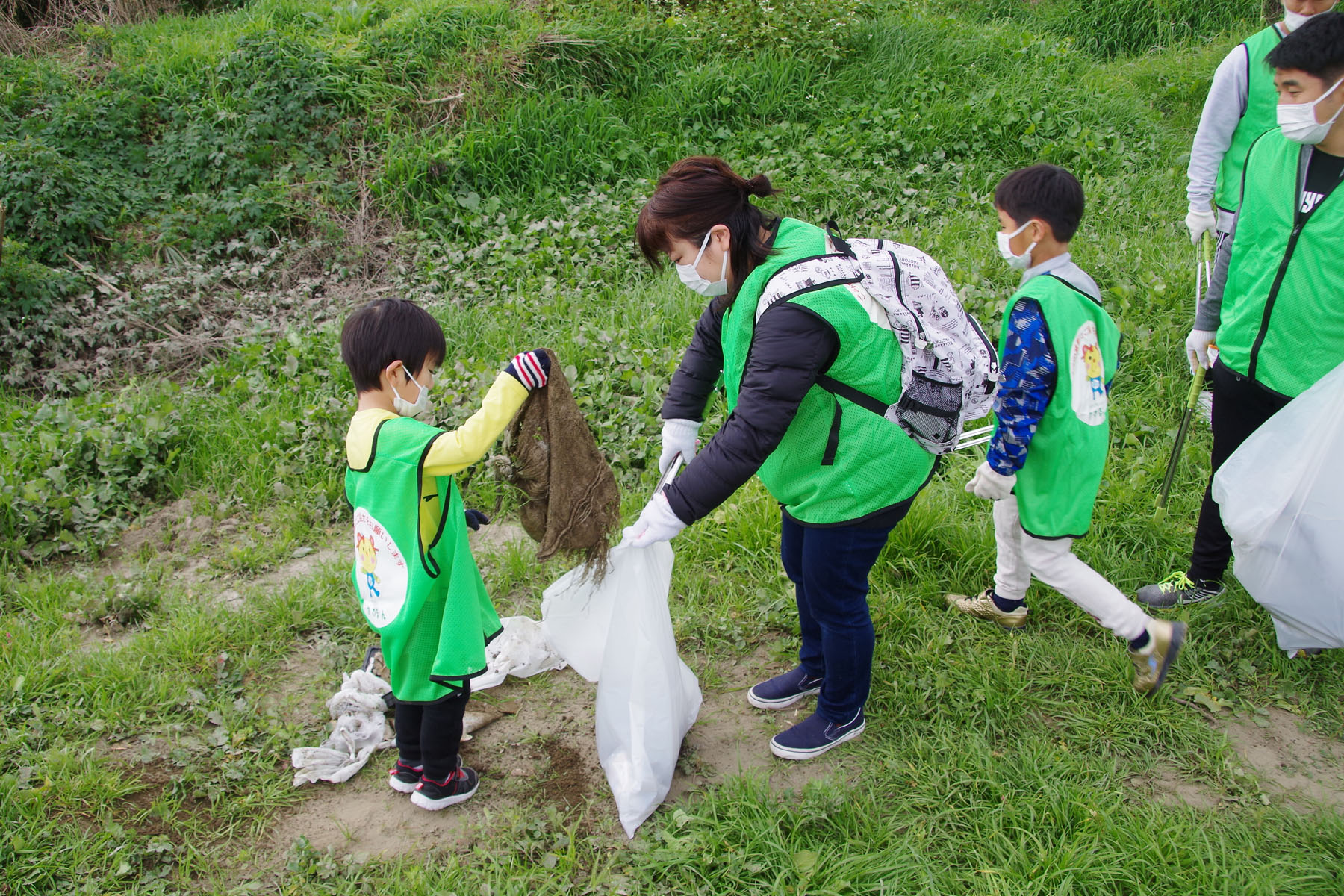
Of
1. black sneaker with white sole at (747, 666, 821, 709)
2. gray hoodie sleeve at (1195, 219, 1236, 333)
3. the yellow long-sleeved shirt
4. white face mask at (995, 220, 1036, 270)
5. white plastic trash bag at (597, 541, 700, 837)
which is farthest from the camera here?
gray hoodie sleeve at (1195, 219, 1236, 333)

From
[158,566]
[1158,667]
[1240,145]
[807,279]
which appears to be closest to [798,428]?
[807,279]

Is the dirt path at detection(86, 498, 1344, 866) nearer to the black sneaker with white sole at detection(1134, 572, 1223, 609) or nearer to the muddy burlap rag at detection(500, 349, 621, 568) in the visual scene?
the black sneaker with white sole at detection(1134, 572, 1223, 609)

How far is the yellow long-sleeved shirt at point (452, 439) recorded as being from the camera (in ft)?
7.10

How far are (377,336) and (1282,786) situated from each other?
281 cm

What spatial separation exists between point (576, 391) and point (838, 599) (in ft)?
7.63

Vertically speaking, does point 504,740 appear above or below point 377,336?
below

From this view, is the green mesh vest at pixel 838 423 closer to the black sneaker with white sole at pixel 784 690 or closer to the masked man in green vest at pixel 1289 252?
the black sneaker with white sole at pixel 784 690

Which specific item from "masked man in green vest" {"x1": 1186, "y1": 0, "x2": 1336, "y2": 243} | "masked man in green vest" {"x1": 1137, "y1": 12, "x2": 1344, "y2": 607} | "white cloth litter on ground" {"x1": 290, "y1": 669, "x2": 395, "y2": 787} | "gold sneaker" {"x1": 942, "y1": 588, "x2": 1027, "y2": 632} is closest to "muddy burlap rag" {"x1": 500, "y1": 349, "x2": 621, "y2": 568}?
"white cloth litter on ground" {"x1": 290, "y1": 669, "x2": 395, "y2": 787}

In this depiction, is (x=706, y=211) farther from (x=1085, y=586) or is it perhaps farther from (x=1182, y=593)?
(x=1182, y=593)

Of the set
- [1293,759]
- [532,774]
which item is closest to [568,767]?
[532,774]

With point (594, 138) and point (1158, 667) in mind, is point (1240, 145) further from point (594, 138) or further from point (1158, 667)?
point (594, 138)

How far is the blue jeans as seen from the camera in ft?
7.84

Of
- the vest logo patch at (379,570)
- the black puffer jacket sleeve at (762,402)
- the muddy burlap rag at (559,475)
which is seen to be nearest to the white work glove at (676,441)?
the muddy burlap rag at (559,475)

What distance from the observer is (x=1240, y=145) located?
11.8 feet
